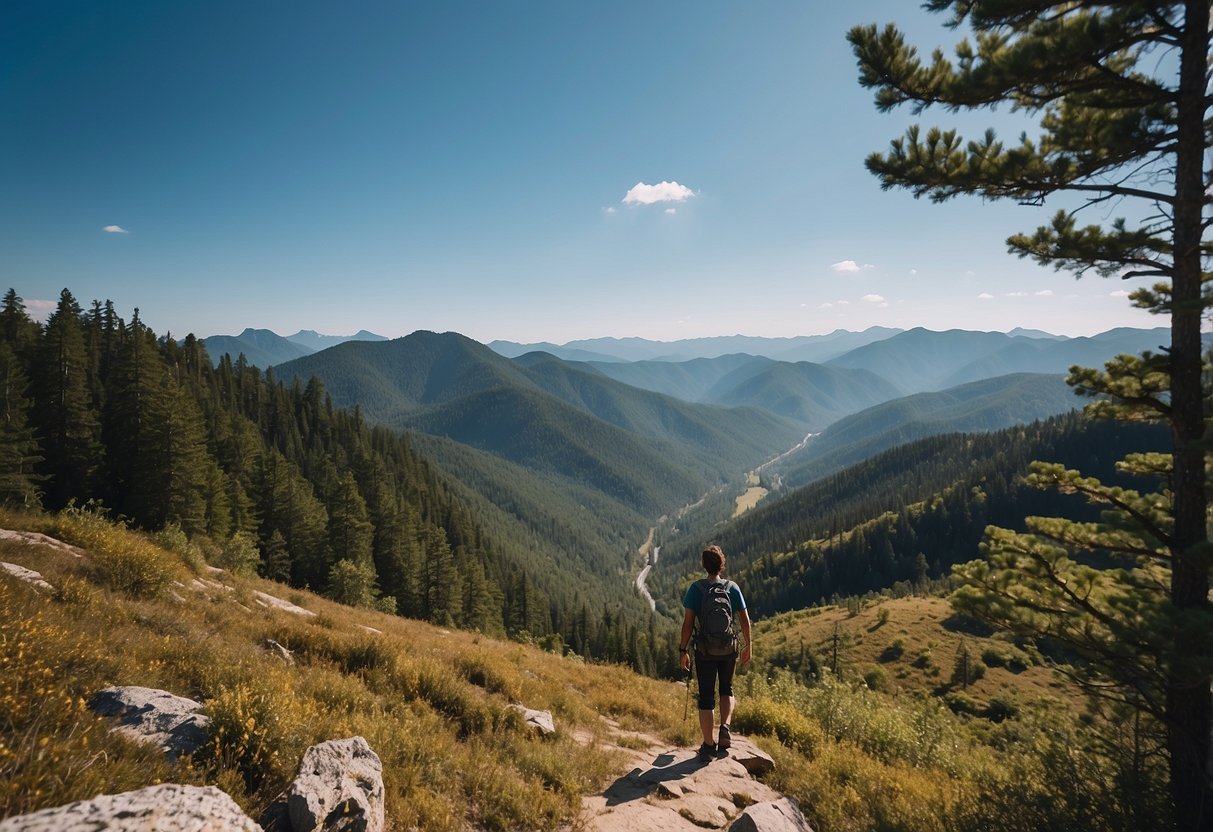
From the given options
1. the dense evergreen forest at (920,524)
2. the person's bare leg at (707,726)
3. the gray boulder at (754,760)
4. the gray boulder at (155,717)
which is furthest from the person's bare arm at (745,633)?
the dense evergreen forest at (920,524)

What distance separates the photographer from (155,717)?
512cm

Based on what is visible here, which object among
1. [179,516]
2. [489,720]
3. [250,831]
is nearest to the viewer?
[250,831]

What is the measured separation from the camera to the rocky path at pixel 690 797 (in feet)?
20.4

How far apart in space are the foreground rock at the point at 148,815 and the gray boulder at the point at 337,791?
582 mm

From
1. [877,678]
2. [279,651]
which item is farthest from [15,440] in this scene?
[877,678]

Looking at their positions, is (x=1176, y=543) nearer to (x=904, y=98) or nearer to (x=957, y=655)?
(x=904, y=98)

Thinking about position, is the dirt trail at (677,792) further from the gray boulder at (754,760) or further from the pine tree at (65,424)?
the pine tree at (65,424)

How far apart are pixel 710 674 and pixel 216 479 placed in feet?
141

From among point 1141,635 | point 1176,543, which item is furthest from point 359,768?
point 1176,543

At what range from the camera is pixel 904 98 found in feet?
28.4

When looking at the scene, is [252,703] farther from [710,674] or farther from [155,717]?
[710,674]

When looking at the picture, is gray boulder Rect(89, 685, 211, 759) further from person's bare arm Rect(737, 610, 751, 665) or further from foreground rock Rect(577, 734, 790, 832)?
person's bare arm Rect(737, 610, 751, 665)

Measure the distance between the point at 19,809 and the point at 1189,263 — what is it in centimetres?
1359

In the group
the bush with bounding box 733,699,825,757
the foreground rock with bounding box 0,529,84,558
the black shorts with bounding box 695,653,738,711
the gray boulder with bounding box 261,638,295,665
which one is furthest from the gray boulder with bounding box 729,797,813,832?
the foreground rock with bounding box 0,529,84,558
